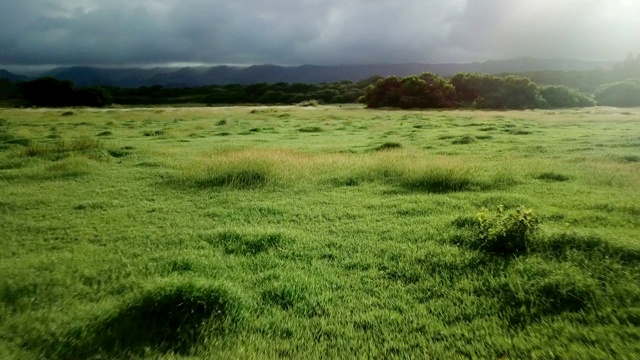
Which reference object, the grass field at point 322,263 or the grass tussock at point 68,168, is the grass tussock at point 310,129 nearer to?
the grass field at point 322,263

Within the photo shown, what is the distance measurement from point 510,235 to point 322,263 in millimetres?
3099

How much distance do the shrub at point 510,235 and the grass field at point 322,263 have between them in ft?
0.08

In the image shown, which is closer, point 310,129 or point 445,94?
point 310,129

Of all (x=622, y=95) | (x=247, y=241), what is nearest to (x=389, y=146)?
(x=247, y=241)

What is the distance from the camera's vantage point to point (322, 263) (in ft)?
21.5

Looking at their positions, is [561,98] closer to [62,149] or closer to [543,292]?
[62,149]

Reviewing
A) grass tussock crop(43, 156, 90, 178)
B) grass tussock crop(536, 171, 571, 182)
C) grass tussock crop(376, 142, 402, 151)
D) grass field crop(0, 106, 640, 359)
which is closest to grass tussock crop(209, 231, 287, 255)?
grass field crop(0, 106, 640, 359)

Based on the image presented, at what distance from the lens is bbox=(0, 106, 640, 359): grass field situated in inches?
180

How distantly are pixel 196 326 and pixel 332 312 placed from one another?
1627mm

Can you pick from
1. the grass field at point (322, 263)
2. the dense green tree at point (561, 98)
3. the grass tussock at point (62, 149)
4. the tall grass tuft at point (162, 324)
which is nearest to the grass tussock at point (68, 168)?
the grass field at point (322, 263)

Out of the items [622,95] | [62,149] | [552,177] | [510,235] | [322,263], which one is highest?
[62,149]

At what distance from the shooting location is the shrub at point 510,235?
6.56m

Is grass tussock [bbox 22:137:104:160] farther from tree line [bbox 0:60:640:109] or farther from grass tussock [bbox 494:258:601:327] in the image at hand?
tree line [bbox 0:60:640:109]

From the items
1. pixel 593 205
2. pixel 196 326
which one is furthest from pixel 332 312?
pixel 593 205
